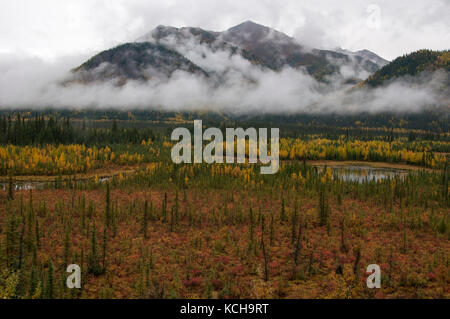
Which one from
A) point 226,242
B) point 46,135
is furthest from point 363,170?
point 46,135

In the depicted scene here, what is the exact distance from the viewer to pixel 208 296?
1380 cm

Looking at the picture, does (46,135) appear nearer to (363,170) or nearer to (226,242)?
(363,170)

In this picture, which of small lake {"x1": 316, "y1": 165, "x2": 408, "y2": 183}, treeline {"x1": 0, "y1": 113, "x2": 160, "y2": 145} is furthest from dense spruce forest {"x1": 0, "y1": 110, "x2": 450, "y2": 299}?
treeline {"x1": 0, "y1": 113, "x2": 160, "y2": 145}

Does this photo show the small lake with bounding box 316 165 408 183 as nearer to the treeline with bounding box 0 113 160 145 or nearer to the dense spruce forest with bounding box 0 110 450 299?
the dense spruce forest with bounding box 0 110 450 299

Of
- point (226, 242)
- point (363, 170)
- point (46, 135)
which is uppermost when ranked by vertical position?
point (46, 135)

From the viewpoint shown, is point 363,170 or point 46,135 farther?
point 46,135

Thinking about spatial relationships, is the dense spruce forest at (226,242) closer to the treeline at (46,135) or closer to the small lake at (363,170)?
the small lake at (363,170)

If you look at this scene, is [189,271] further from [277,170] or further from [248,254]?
[277,170]

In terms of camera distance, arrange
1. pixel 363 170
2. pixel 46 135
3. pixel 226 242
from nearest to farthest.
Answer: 1. pixel 226 242
2. pixel 363 170
3. pixel 46 135

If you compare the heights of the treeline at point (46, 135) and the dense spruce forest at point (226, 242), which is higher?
the treeline at point (46, 135)

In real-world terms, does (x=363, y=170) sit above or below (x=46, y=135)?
below

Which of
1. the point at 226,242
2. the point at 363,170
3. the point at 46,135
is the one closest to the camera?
the point at 226,242

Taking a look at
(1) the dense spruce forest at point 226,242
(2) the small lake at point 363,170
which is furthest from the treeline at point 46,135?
(2) the small lake at point 363,170
